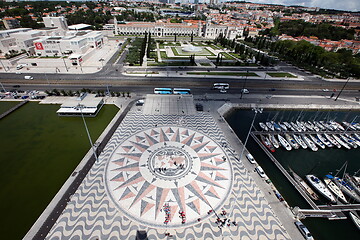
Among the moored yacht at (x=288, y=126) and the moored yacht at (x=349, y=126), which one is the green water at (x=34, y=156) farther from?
the moored yacht at (x=349, y=126)

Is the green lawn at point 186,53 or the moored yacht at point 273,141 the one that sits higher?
the green lawn at point 186,53

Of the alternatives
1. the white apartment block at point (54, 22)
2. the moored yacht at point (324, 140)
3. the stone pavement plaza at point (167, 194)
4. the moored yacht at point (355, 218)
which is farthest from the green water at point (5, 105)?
the white apartment block at point (54, 22)

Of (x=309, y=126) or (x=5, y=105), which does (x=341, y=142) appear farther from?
(x=5, y=105)

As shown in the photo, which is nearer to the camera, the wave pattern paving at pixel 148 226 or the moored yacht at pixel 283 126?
the wave pattern paving at pixel 148 226

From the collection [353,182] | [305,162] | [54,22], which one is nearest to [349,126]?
[353,182]

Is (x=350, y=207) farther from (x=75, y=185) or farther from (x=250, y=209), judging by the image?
(x=75, y=185)

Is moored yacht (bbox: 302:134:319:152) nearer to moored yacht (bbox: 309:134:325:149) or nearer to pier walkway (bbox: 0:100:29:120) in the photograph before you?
moored yacht (bbox: 309:134:325:149)

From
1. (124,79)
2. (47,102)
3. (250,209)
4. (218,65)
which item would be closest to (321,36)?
(218,65)
